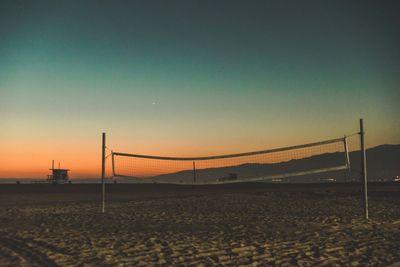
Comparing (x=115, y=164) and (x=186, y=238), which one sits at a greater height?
(x=115, y=164)

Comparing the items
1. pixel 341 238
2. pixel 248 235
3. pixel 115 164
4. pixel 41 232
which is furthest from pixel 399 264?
pixel 115 164

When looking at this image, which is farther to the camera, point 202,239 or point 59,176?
point 59,176

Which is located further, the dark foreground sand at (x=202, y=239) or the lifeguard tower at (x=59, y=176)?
the lifeguard tower at (x=59, y=176)

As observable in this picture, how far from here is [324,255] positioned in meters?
6.14

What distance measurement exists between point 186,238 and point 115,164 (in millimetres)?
6005

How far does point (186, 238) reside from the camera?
7742 millimetres

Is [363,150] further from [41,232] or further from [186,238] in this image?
[41,232]

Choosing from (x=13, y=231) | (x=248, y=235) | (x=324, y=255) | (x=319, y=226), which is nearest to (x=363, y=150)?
(x=319, y=226)

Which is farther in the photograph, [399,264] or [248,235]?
[248,235]

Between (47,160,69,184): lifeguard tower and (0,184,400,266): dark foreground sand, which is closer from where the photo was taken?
(0,184,400,266): dark foreground sand

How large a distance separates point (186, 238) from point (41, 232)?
10.4 ft

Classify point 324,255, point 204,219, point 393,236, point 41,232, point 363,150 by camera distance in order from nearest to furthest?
point 324,255 → point 393,236 → point 41,232 → point 363,150 → point 204,219

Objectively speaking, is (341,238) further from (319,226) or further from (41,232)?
(41,232)

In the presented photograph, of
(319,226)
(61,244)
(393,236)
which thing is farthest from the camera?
(319,226)
